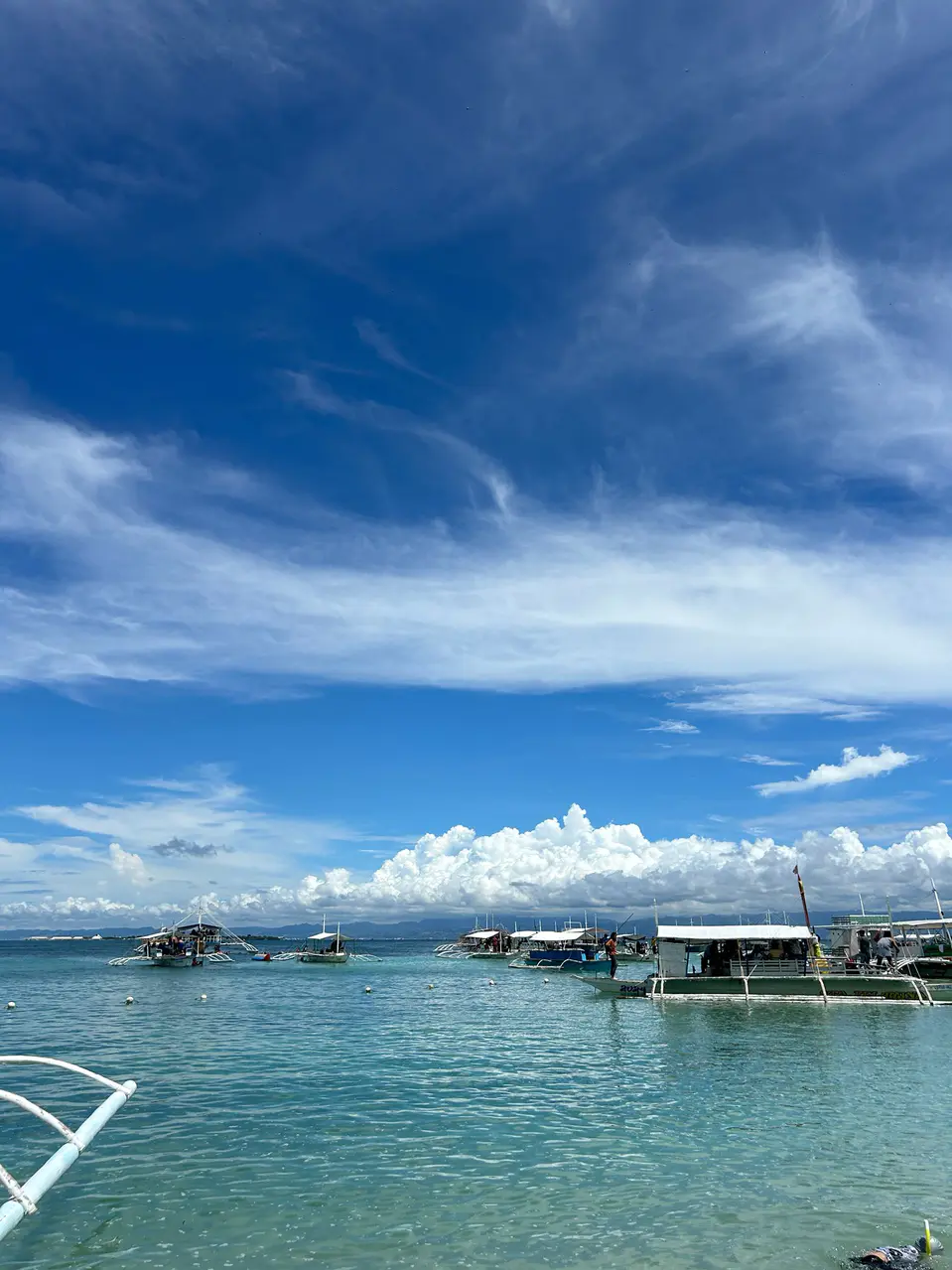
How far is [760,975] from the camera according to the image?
53.7m

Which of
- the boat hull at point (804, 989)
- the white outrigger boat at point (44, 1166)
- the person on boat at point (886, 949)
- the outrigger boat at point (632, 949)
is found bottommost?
the outrigger boat at point (632, 949)

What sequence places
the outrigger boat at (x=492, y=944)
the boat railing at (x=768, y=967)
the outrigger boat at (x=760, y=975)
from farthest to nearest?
the outrigger boat at (x=492, y=944) → the boat railing at (x=768, y=967) → the outrigger boat at (x=760, y=975)

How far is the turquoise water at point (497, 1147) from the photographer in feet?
46.2

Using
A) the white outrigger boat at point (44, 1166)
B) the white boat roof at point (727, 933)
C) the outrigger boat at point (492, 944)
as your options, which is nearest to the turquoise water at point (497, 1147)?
the white outrigger boat at point (44, 1166)

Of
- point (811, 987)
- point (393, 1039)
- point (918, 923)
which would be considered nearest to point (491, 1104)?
point (393, 1039)

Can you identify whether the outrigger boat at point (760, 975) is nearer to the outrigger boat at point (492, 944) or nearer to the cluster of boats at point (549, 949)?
the cluster of boats at point (549, 949)

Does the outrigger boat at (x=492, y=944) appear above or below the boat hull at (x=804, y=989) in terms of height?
below

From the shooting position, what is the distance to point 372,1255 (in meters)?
13.5

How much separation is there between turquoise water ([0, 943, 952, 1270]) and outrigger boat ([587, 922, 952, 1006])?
11.0 metres

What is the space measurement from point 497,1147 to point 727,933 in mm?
39580

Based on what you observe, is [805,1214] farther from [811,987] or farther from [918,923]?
[918,923]

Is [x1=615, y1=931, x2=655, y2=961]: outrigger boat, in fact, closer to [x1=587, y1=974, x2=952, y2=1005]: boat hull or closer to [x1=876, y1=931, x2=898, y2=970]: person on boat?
[x1=876, y1=931, x2=898, y2=970]: person on boat

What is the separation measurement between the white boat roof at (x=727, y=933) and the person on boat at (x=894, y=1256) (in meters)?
43.2

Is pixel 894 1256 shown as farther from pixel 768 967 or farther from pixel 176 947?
pixel 176 947
